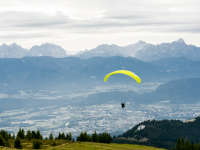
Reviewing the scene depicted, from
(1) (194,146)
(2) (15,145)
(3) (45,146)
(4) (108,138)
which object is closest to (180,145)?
(1) (194,146)

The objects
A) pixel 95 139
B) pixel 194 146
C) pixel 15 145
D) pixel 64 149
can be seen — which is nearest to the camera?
pixel 64 149

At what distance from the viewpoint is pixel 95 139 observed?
140m

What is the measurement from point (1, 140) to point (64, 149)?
20170 mm

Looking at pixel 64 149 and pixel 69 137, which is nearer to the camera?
pixel 64 149

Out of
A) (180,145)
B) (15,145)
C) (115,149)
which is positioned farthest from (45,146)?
(180,145)

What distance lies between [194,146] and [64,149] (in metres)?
52.8

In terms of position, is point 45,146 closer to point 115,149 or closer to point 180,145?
point 115,149

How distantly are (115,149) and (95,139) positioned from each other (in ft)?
102

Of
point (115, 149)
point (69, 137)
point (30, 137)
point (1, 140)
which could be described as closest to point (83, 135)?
point (69, 137)

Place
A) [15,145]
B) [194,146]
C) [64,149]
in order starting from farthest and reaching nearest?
1. [194,146]
2. [15,145]
3. [64,149]

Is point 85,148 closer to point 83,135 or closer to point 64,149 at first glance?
point 64,149

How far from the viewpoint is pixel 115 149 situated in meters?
110

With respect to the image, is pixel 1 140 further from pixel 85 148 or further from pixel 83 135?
pixel 83 135

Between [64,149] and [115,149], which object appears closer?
[64,149]
